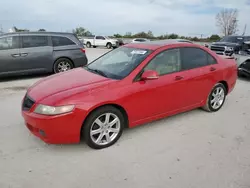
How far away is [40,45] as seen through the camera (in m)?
7.56

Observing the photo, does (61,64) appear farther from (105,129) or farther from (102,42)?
(102,42)

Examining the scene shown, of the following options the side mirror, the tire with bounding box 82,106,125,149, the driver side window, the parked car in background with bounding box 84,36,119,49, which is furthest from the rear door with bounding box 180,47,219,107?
the parked car in background with bounding box 84,36,119,49

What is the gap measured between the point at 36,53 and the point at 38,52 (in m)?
0.08

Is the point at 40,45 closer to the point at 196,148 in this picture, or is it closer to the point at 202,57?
the point at 202,57

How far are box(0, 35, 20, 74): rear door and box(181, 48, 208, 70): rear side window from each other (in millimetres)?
5434

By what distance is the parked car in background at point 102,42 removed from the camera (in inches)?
1081

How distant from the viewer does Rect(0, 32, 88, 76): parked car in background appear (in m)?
6.97

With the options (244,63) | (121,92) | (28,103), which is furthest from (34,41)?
(244,63)

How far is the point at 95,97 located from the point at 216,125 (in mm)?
2409

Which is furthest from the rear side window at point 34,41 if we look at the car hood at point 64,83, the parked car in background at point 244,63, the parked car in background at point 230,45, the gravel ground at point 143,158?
the parked car in background at point 230,45

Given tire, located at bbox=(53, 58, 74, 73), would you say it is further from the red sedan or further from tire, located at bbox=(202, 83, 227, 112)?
tire, located at bbox=(202, 83, 227, 112)

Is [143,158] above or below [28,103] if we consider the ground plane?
below

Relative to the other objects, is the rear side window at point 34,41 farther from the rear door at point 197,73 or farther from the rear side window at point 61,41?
the rear door at point 197,73

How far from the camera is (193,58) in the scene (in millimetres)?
4176
